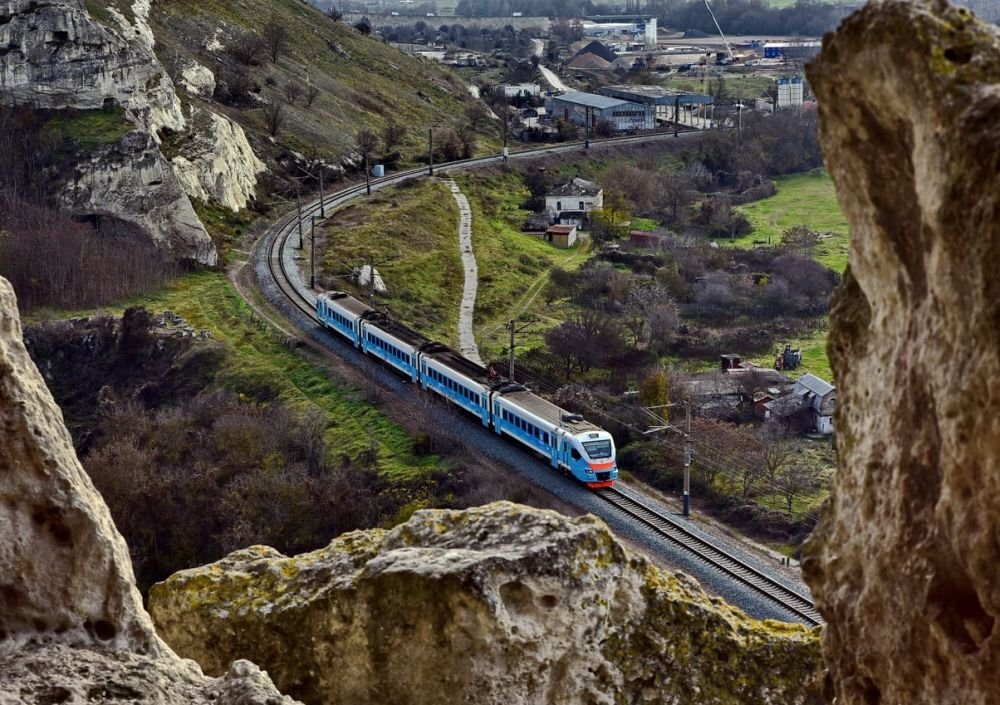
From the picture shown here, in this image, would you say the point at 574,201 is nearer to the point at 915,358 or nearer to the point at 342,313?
the point at 342,313

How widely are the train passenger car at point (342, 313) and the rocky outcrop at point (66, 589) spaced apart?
39397 millimetres

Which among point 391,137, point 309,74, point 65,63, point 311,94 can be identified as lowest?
point 391,137

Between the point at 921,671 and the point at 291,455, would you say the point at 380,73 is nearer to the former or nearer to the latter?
the point at 291,455

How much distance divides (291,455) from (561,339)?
15404 millimetres

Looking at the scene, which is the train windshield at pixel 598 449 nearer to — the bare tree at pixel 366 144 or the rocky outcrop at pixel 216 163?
the rocky outcrop at pixel 216 163

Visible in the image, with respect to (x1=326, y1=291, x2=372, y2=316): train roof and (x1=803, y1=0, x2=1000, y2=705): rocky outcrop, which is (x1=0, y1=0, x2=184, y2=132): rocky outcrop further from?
(x1=803, y1=0, x2=1000, y2=705): rocky outcrop

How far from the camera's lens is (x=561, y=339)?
5347cm

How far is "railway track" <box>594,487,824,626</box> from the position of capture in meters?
29.8

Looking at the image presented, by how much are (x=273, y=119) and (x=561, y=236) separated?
18.5 metres

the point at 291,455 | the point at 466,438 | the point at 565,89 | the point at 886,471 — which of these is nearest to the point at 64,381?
the point at 291,455

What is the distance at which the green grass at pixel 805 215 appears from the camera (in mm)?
73438

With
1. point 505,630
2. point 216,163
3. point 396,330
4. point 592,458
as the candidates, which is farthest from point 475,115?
point 505,630

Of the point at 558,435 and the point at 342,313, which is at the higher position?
the point at 558,435

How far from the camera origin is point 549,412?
3881cm
